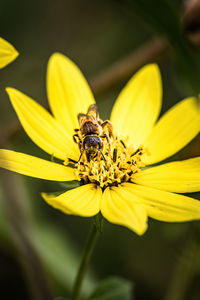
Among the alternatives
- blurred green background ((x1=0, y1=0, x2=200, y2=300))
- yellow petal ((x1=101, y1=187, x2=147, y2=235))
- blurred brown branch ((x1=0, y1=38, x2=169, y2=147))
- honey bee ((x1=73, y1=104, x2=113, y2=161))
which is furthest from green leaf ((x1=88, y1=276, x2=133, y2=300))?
blurred brown branch ((x1=0, y1=38, x2=169, y2=147))

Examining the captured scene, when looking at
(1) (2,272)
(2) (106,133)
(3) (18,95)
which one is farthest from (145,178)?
(1) (2,272)

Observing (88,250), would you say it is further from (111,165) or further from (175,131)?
(175,131)

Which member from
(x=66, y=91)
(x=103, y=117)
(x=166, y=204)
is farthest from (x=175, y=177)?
(x=103, y=117)

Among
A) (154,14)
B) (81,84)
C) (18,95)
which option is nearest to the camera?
(18,95)

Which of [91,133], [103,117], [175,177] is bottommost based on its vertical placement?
[175,177]

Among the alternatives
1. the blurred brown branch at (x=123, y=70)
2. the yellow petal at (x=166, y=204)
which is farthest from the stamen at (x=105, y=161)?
the blurred brown branch at (x=123, y=70)

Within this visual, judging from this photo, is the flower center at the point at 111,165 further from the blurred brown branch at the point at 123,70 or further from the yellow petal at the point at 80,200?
the blurred brown branch at the point at 123,70

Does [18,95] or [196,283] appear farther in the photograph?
[196,283]

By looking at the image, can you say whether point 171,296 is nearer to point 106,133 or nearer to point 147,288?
point 147,288
